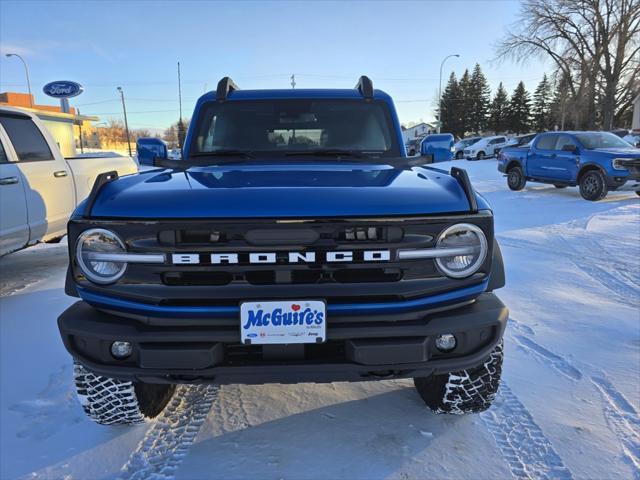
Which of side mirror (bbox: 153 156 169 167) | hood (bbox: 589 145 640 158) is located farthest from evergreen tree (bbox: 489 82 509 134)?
side mirror (bbox: 153 156 169 167)

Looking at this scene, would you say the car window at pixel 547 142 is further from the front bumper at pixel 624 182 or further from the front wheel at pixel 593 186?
the front bumper at pixel 624 182

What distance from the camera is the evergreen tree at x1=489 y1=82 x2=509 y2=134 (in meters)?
72.8

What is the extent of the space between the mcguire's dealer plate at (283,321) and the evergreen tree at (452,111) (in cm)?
7660

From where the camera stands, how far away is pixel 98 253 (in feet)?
6.45

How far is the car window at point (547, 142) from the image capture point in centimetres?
1195

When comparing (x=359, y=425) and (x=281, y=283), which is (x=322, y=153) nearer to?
(x=281, y=283)

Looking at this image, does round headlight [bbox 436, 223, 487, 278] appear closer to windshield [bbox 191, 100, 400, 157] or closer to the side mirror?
windshield [bbox 191, 100, 400, 157]

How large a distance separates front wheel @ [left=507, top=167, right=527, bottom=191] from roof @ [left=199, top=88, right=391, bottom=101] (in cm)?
1057

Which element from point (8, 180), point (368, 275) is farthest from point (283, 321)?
point (8, 180)

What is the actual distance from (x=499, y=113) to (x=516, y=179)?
219 feet

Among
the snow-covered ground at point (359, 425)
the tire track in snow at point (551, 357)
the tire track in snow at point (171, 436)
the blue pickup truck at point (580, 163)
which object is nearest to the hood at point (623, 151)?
the blue pickup truck at point (580, 163)

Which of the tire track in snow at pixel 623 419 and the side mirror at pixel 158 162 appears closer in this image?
the tire track in snow at pixel 623 419

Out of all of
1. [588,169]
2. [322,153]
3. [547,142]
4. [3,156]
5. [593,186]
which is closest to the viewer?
[322,153]

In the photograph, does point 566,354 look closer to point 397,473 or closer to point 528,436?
point 528,436
